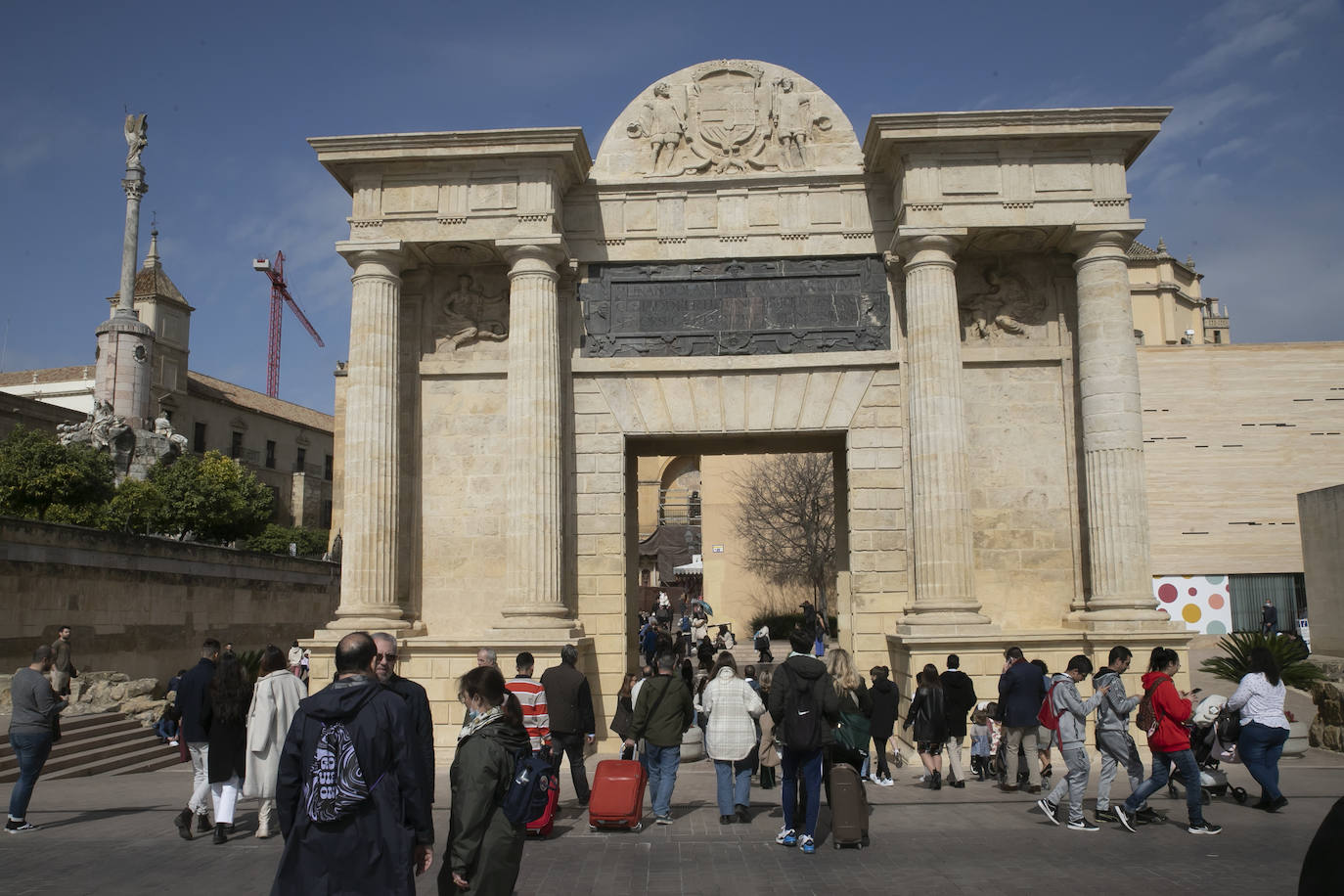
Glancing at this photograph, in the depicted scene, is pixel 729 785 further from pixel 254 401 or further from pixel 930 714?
pixel 254 401

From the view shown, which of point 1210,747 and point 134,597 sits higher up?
point 134,597

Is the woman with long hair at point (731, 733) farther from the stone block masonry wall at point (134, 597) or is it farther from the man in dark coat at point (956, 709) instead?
the stone block masonry wall at point (134, 597)

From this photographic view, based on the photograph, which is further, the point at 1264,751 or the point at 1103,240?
the point at 1103,240

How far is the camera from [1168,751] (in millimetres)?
8875

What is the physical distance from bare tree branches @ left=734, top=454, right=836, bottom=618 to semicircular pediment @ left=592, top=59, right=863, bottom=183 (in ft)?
76.4

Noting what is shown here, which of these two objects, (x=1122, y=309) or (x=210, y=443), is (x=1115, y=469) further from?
(x=210, y=443)

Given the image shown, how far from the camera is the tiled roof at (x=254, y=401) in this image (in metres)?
60.0

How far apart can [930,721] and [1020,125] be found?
27.8 ft

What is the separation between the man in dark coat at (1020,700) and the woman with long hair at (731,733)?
3.10 metres

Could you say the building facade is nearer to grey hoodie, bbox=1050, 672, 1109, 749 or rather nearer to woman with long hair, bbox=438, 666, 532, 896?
grey hoodie, bbox=1050, 672, 1109, 749

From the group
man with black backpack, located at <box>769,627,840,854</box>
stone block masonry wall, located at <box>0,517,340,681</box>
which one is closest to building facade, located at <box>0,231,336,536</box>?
stone block masonry wall, located at <box>0,517,340,681</box>

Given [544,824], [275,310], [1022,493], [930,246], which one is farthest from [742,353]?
[275,310]

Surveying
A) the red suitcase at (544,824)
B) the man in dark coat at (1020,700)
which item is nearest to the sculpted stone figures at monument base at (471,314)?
the red suitcase at (544,824)

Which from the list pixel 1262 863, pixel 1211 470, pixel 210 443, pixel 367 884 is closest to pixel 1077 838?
pixel 1262 863
